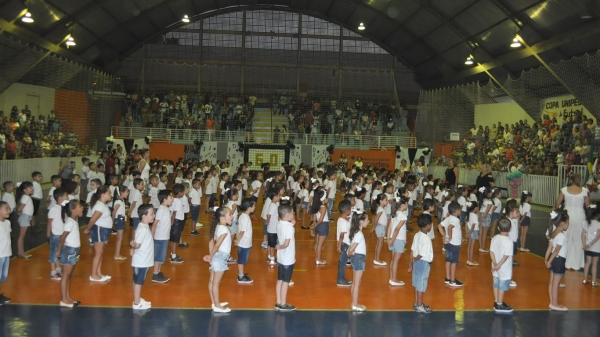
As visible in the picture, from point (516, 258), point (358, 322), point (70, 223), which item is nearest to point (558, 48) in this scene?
point (516, 258)

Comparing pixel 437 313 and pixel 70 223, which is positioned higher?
pixel 70 223

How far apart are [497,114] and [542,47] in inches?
249

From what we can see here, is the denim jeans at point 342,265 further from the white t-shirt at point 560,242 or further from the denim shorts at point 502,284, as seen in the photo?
the white t-shirt at point 560,242

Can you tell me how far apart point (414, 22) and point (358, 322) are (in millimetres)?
26941

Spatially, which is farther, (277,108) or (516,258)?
(277,108)

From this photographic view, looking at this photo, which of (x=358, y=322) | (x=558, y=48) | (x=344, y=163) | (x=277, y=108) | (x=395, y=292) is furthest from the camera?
(x=277, y=108)

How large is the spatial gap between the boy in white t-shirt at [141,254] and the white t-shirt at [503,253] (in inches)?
167

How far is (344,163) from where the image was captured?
2458 centimetres

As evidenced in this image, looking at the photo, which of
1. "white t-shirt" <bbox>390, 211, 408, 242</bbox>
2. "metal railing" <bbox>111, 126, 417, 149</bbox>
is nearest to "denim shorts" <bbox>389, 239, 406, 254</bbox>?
"white t-shirt" <bbox>390, 211, 408, 242</bbox>

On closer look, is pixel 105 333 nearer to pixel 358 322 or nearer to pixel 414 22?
pixel 358 322

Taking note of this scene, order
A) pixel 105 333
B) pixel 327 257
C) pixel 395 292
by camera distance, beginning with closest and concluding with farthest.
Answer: pixel 105 333 < pixel 395 292 < pixel 327 257

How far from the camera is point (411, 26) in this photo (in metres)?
32.0

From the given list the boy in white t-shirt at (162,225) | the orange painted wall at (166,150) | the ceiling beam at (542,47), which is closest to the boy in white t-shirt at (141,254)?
the boy in white t-shirt at (162,225)

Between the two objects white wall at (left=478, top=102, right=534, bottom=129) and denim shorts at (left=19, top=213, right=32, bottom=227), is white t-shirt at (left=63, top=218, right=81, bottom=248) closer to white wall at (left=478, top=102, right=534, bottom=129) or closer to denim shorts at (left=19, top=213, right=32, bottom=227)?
denim shorts at (left=19, top=213, right=32, bottom=227)
